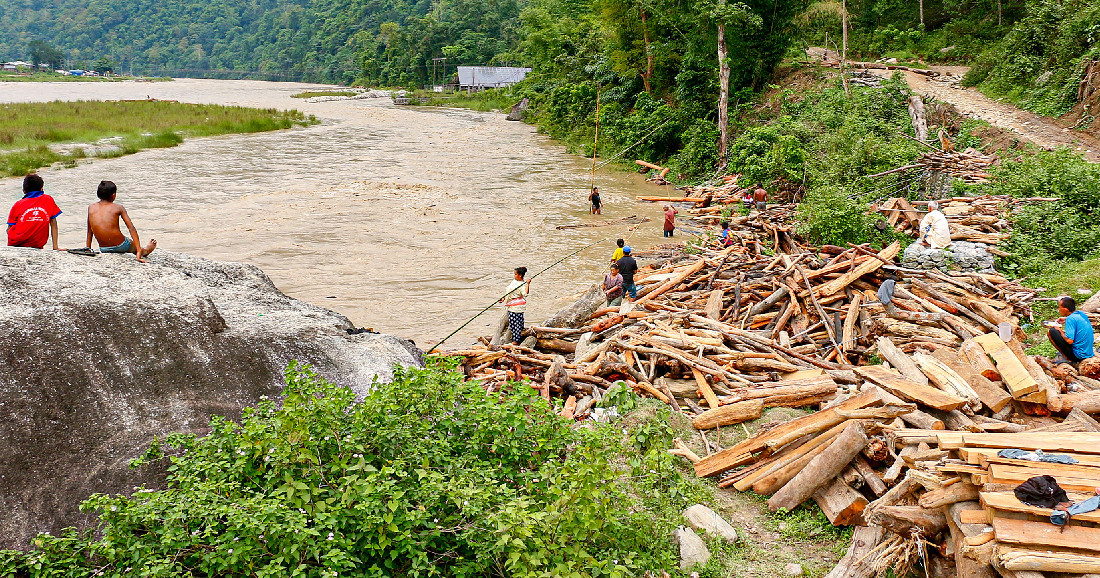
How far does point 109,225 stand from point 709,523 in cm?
623

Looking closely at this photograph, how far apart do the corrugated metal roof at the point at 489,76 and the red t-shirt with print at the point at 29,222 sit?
2899 inches

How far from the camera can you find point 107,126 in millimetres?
37594

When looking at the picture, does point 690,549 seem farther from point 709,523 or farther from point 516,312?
point 516,312

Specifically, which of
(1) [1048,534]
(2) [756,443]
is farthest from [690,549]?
(1) [1048,534]

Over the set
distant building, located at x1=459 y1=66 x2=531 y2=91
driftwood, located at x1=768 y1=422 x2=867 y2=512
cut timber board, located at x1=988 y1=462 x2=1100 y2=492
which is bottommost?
driftwood, located at x1=768 y1=422 x2=867 y2=512

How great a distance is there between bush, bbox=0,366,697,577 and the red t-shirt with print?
127 inches

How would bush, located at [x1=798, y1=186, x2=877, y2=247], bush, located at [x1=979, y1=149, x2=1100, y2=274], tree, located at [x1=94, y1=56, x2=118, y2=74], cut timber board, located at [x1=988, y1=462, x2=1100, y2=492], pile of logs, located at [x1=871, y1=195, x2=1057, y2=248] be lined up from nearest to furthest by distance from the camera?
cut timber board, located at [x1=988, y1=462, x2=1100, y2=492] < bush, located at [x1=979, y1=149, x2=1100, y2=274] < pile of logs, located at [x1=871, y1=195, x2=1057, y2=248] < bush, located at [x1=798, y1=186, x2=877, y2=247] < tree, located at [x1=94, y1=56, x2=118, y2=74]

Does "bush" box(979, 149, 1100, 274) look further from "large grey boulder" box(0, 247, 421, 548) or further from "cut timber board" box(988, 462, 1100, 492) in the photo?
"large grey boulder" box(0, 247, 421, 548)

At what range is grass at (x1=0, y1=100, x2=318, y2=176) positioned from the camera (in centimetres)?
2942

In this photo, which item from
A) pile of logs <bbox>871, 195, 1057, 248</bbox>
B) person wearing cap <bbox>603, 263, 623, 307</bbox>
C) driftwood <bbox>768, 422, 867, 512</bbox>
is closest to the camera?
driftwood <bbox>768, 422, 867, 512</bbox>

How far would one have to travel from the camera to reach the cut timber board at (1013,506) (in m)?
4.08

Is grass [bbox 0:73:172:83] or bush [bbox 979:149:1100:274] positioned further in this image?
grass [bbox 0:73:172:83]

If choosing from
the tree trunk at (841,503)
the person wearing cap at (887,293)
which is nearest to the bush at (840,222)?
the person wearing cap at (887,293)

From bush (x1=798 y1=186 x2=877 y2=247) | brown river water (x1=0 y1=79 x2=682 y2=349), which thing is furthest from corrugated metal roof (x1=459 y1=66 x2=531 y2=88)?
bush (x1=798 y1=186 x2=877 y2=247)
